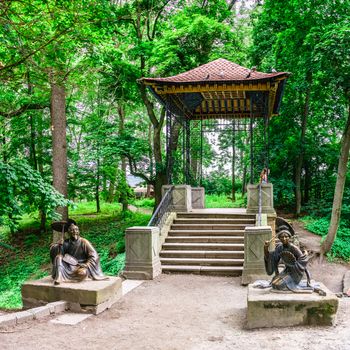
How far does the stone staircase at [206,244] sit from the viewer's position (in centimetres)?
1091

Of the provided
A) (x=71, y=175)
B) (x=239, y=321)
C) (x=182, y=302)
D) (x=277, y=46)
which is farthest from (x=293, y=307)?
(x=71, y=175)

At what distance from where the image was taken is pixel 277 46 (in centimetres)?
1497

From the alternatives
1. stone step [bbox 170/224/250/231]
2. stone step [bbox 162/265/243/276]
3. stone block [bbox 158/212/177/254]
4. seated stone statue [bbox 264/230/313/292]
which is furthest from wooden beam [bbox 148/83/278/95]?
seated stone statue [bbox 264/230/313/292]

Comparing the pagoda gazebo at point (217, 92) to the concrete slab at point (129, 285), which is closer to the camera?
the concrete slab at point (129, 285)

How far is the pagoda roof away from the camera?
41.7 ft

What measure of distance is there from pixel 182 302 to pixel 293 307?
2615mm

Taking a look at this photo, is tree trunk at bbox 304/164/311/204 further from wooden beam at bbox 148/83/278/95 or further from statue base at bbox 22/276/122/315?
statue base at bbox 22/276/122/315

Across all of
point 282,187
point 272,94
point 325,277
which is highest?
point 272,94

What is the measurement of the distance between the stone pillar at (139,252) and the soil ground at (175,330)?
1.38 m

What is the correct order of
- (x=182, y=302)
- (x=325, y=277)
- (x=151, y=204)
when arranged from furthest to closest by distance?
1. (x=151, y=204)
2. (x=325, y=277)
3. (x=182, y=302)

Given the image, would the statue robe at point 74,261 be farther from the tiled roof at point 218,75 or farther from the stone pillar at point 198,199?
the stone pillar at point 198,199

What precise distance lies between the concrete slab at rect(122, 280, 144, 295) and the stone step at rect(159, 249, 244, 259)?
168 cm

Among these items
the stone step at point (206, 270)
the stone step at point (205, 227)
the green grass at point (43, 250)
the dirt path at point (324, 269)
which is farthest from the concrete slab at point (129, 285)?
the dirt path at point (324, 269)

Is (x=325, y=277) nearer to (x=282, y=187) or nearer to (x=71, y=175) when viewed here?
(x=282, y=187)
